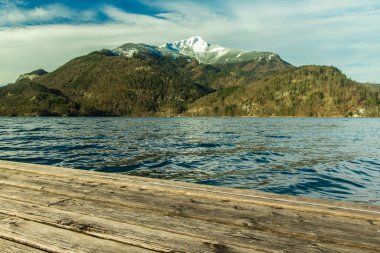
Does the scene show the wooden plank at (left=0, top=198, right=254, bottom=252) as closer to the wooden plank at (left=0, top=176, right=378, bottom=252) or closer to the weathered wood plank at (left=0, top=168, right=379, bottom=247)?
the wooden plank at (left=0, top=176, right=378, bottom=252)

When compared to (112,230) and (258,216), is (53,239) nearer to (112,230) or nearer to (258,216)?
(112,230)

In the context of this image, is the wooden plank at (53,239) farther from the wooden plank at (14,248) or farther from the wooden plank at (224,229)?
the wooden plank at (224,229)

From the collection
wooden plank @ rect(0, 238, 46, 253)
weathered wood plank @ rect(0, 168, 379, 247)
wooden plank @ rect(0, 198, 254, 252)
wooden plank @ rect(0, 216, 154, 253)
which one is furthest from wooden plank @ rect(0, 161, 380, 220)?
wooden plank @ rect(0, 238, 46, 253)

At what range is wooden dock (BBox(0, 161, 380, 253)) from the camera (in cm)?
427

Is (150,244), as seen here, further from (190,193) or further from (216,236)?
(190,193)

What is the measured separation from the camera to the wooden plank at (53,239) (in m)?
4.18

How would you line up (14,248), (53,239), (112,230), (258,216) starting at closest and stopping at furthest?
(14,248), (53,239), (112,230), (258,216)

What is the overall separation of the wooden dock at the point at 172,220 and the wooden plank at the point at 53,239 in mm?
12

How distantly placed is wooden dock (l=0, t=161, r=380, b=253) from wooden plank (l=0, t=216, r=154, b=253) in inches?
0.5

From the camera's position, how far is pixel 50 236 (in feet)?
15.0

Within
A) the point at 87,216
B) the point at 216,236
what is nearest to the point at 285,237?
the point at 216,236

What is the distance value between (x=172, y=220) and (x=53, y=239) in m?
1.70

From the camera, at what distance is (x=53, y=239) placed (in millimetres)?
4465

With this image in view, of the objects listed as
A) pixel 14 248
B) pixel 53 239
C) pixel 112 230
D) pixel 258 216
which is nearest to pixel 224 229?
pixel 258 216
